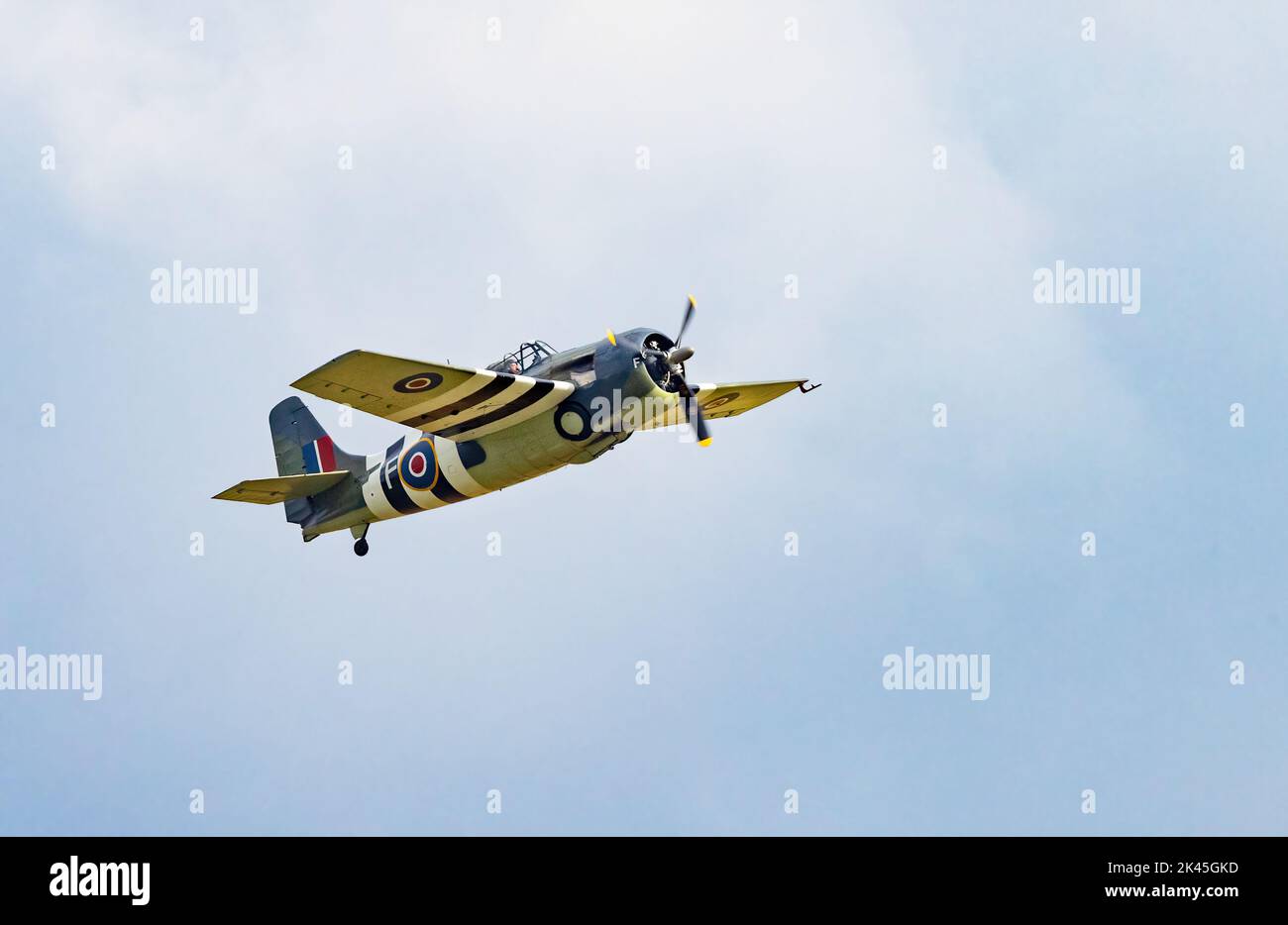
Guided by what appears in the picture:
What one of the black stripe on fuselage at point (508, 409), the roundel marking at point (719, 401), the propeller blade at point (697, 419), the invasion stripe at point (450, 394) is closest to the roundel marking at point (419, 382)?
the invasion stripe at point (450, 394)

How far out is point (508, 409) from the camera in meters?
35.6

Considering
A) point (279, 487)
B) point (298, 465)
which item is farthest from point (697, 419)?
point (298, 465)

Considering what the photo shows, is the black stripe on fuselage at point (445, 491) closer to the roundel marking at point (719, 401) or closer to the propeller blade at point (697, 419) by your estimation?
the propeller blade at point (697, 419)

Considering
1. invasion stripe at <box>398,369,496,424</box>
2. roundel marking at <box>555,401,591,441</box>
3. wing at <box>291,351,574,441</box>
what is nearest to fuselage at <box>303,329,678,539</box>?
roundel marking at <box>555,401,591,441</box>

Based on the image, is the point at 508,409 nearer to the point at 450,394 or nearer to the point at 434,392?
the point at 450,394

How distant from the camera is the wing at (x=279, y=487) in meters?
37.8

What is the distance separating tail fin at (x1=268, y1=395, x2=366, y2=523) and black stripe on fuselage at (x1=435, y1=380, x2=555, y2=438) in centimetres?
432

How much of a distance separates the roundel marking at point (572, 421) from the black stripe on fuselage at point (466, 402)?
4.50ft

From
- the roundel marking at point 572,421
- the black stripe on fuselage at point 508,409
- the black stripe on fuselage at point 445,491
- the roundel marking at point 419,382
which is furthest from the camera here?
the black stripe on fuselage at point 445,491

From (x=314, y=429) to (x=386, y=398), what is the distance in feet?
27.9

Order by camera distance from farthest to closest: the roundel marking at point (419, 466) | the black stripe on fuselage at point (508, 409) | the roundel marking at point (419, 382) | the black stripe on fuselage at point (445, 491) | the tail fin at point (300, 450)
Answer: the tail fin at point (300, 450) < the roundel marking at point (419, 466) < the black stripe on fuselage at point (445, 491) < the black stripe on fuselage at point (508, 409) < the roundel marking at point (419, 382)

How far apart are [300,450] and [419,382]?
9.29 m
